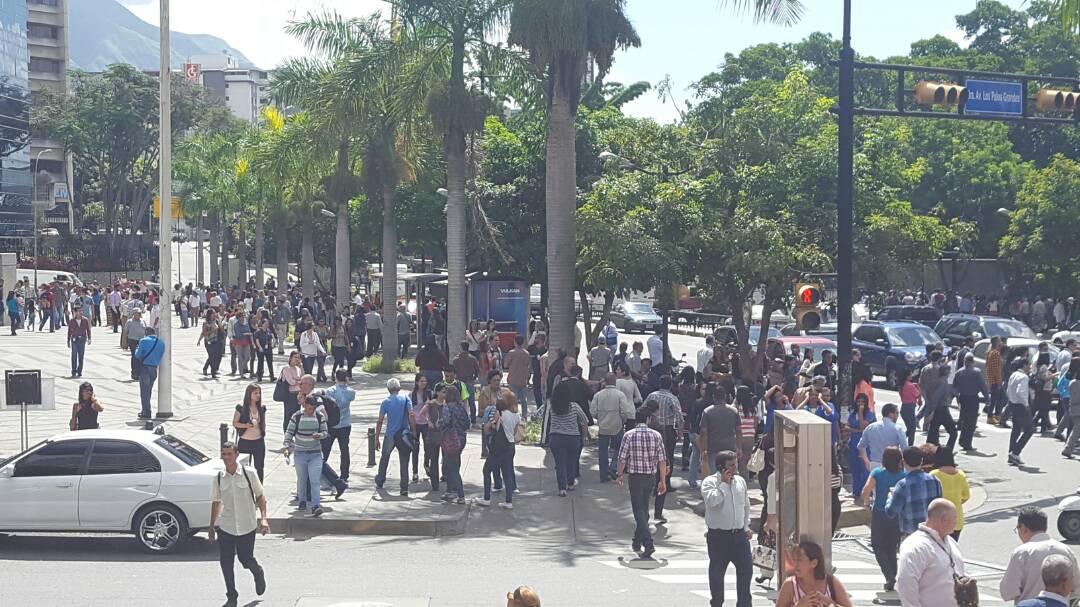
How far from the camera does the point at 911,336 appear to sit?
102 ft

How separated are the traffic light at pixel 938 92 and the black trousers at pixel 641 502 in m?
8.43

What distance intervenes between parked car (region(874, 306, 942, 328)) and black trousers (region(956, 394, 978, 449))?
69.5 ft

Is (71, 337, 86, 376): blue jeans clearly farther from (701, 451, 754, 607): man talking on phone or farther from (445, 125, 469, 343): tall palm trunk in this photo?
(701, 451, 754, 607): man talking on phone

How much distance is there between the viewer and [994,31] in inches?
2972

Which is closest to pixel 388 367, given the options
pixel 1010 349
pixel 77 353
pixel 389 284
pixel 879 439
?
pixel 389 284

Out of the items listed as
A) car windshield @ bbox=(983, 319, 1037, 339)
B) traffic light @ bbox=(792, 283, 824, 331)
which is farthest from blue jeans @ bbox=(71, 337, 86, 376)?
Result: car windshield @ bbox=(983, 319, 1037, 339)

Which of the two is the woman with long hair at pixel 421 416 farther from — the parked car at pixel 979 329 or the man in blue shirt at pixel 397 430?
the parked car at pixel 979 329

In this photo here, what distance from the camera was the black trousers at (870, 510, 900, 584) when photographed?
440 inches

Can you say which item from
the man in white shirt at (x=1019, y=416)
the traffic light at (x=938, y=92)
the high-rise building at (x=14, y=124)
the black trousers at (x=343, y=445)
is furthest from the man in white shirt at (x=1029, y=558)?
the high-rise building at (x=14, y=124)

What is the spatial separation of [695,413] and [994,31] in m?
65.7

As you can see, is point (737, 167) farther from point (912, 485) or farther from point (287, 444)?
point (912, 485)

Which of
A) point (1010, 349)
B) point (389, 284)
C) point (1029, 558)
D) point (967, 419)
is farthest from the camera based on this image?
point (389, 284)

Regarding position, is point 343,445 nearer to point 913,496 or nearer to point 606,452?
point 606,452

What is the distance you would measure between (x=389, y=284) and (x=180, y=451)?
19.0m
